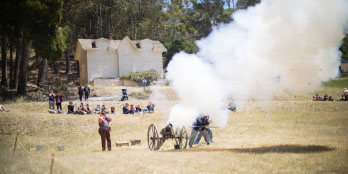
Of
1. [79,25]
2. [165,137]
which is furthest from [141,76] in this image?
[165,137]

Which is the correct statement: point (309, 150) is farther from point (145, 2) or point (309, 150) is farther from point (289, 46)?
point (145, 2)

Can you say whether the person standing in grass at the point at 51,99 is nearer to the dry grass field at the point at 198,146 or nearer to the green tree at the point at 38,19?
the dry grass field at the point at 198,146

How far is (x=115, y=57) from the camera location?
5238cm

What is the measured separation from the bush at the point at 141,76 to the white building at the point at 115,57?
316 cm

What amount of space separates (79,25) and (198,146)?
51788 mm

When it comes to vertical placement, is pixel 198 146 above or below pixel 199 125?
below

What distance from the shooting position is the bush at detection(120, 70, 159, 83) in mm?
47634

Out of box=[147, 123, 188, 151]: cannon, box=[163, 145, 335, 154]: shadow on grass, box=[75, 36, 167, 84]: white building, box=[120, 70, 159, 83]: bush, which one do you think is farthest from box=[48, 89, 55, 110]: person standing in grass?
box=[75, 36, 167, 84]: white building

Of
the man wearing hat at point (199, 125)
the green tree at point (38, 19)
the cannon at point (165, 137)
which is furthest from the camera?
the green tree at point (38, 19)

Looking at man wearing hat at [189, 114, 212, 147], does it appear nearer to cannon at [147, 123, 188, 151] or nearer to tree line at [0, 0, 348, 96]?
cannon at [147, 123, 188, 151]

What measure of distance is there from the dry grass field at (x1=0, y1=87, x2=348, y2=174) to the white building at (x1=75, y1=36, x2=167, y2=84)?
15767 millimetres

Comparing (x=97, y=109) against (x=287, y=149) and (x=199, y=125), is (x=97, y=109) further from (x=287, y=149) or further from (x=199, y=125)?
(x=287, y=149)

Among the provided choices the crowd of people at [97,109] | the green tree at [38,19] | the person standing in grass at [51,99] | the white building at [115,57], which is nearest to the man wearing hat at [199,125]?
the crowd of people at [97,109]

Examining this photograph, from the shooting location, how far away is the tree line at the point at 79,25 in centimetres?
3067
